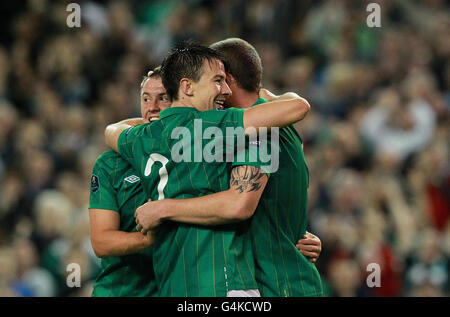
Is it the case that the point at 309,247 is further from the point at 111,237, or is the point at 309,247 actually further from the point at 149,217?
the point at 111,237

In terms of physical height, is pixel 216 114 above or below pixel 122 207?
above

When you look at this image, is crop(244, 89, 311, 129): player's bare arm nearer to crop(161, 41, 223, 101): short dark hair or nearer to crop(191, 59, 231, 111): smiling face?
crop(191, 59, 231, 111): smiling face

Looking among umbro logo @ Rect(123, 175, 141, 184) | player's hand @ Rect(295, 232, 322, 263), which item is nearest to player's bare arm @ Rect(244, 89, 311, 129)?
player's hand @ Rect(295, 232, 322, 263)

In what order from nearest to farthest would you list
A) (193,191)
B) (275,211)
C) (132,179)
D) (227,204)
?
(227,204) → (193,191) → (275,211) → (132,179)

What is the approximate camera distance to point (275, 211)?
3111 mm

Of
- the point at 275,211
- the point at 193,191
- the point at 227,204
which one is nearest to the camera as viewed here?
the point at 227,204

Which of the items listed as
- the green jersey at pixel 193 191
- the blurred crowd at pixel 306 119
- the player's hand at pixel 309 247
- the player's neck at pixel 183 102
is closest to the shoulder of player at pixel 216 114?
the green jersey at pixel 193 191

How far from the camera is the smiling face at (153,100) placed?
11.3 feet

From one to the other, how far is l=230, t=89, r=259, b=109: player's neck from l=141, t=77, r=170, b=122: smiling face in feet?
1.23

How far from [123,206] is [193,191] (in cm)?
63

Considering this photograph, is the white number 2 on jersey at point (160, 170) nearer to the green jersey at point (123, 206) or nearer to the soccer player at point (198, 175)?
the soccer player at point (198, 175)

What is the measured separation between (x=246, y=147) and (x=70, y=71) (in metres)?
5.65

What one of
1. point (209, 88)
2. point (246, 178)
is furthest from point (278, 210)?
point (209, 88)
